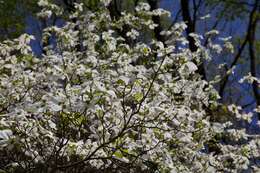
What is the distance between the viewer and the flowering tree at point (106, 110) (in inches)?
162

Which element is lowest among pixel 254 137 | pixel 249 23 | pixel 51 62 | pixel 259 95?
pixel 254 137

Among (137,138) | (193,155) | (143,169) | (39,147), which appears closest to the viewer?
(39,147)

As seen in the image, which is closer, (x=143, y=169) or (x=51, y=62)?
(x=143, y=169)

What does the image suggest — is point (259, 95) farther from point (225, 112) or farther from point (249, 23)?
point (225, 112)

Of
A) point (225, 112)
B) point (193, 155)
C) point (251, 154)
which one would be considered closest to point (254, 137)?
point (251, 154)

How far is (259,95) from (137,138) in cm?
856

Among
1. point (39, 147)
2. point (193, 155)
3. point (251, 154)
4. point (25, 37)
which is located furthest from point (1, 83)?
point (251, 154)

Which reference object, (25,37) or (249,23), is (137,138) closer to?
(25,37)

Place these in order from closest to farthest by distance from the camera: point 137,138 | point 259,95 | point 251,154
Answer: point 137,138 < point 251,154 < point 259,95

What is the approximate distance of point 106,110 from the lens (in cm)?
521

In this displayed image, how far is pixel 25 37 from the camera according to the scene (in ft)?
18.9

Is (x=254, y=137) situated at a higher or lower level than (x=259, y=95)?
lower

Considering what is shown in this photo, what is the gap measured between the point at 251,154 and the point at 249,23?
7.04 m

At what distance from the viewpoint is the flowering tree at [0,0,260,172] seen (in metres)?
4.12
